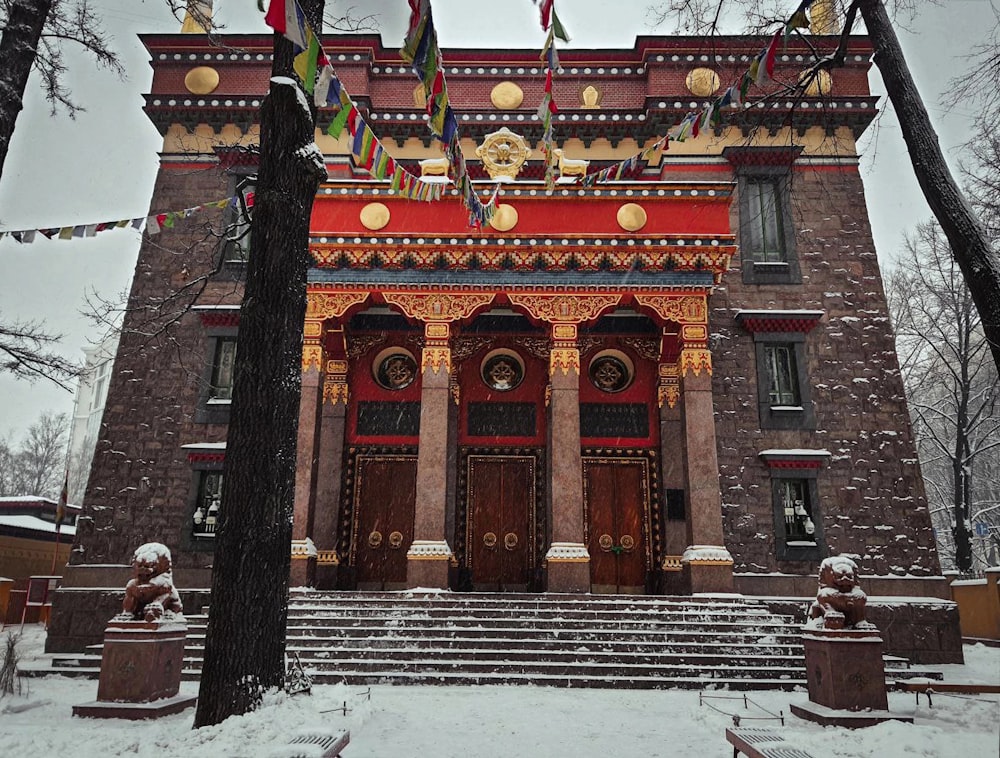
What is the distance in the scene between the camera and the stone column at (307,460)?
14.1m

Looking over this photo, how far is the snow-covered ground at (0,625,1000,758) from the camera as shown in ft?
17.3

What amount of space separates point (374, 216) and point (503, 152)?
4435 millimetres

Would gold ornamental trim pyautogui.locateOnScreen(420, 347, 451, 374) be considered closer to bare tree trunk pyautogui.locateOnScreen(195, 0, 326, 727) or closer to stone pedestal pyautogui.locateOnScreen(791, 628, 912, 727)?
bare tree trunk pyautogui.locateOnScreen(195, 0, 326, 727)

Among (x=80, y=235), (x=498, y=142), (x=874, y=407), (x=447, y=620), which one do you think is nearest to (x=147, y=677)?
(x=447, y=620)

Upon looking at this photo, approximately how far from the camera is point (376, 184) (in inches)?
602

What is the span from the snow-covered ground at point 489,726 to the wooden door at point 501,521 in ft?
23.6

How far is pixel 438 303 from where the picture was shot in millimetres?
15523

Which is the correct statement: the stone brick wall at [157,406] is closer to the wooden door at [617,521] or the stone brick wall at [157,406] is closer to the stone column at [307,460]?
the stone column at [307,460]

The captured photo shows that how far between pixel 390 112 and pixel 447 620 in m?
13.5

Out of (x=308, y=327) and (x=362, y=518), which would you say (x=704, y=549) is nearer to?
(x=362, y=518)

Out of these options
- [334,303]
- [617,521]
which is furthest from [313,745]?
[617,521]

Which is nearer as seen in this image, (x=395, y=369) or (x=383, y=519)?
(x=383, y=519)

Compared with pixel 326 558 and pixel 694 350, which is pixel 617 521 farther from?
pixel 326 558

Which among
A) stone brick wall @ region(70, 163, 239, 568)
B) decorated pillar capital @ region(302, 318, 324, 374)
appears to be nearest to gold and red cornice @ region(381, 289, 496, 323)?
decorated pillar capital @ region(302, 318, 324, 374)
